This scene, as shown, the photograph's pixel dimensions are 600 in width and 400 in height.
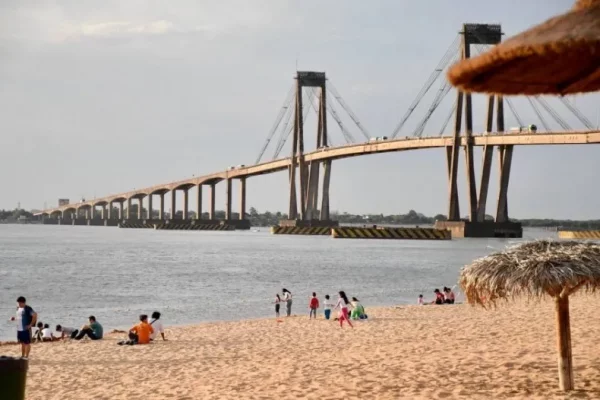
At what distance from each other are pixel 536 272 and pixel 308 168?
73.9m

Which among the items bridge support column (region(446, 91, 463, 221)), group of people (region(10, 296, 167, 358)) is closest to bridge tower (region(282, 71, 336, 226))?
bridge support column (region(446, 91, 463, 221))

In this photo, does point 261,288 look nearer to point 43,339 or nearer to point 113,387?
point 43,339

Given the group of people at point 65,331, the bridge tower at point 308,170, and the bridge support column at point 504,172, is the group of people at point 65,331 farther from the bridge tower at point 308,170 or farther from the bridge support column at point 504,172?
the bridge tower at point 308,170

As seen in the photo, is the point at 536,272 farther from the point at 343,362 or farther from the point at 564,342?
the point at 343,362

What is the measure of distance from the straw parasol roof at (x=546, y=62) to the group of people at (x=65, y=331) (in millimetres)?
7760

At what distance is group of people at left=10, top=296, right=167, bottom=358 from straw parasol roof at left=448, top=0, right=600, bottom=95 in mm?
7760

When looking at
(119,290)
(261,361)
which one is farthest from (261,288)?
(261,361)

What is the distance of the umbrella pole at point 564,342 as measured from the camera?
718 centimetres

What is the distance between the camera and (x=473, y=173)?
6175 centimetres

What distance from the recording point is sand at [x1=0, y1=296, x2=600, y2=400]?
841 centimetres

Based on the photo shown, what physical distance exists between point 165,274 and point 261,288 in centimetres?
956

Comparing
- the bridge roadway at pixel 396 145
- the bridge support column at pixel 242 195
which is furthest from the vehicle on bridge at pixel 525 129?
the bridge support column at pixel 242 195

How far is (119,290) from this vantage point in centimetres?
3250

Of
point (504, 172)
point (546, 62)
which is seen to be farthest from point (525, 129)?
point (546, 62)
